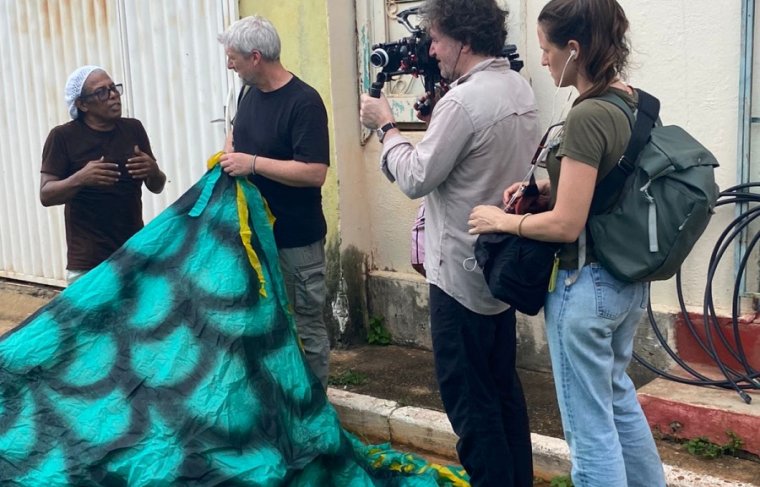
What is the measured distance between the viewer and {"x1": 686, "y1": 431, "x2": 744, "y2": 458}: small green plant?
4.01m

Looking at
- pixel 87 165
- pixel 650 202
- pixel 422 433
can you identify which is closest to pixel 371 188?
pixel 422 433

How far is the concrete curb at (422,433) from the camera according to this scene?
384 cm

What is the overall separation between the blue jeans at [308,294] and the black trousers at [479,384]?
3.37ft

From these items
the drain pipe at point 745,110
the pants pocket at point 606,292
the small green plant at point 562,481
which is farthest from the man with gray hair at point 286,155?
the drain pipe at point 745,110

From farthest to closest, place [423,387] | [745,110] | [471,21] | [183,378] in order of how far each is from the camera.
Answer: [423,387]
[745,110]
[183,378]
[471,21]

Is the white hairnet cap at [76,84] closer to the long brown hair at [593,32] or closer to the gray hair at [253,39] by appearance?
the gray hair at [253,39]

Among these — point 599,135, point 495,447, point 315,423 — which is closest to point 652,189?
point 599,135

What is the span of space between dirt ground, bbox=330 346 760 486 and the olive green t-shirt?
1778 millimetres

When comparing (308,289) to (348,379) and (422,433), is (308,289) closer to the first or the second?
(422,433)

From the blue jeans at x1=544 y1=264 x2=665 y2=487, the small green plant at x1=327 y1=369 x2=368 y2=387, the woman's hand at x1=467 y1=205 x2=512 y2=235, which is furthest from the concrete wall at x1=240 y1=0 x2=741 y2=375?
the woman's hand at x1=467 y1=205 x2=512 y2=235

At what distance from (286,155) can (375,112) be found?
0.85 metres

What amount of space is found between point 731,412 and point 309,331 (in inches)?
72.8

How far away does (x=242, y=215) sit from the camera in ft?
12.8

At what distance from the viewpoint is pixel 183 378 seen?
141 inches
